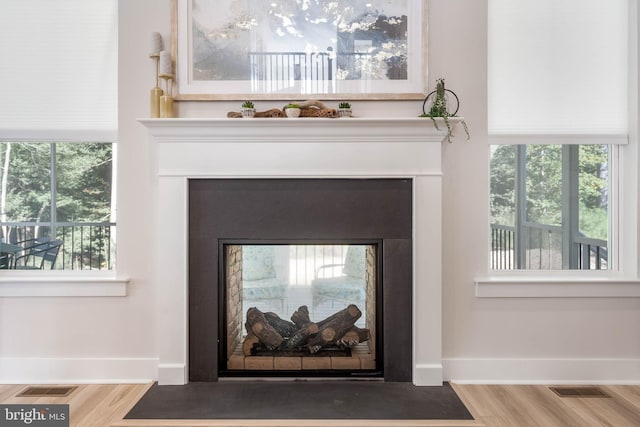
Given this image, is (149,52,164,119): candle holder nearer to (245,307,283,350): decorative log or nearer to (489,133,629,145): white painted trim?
(245,307,283,350): decorative log

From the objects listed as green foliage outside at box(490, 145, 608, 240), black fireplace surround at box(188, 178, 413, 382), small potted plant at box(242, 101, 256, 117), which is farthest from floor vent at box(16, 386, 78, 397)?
green foliage outside at box(490, 145, 608, 240)

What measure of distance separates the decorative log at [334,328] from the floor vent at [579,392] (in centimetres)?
121

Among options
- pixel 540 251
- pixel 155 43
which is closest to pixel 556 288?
pixel 540 251

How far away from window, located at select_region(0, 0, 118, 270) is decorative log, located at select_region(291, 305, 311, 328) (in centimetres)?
119

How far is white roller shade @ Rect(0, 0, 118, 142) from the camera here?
2684mm

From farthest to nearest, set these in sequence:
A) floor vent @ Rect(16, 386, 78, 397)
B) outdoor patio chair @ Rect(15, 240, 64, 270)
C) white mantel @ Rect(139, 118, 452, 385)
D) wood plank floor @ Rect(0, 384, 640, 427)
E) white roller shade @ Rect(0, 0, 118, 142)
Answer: outdoor patio chair @ Rect(15, 240, 64, 270), white roller shade @ Rect(0, 0, 118, 142), white mantel @ Rect(139, 118, 452, 385), floor vent @ Rect(16, 386, 78, 397), wood plank floor @ Rect(0, 384, 640, 427)

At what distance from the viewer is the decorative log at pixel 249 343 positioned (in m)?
2.69

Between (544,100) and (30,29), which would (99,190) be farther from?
(544,100)

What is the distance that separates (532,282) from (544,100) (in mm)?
1108

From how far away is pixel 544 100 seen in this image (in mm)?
2717

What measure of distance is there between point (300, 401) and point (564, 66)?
8.21 feet

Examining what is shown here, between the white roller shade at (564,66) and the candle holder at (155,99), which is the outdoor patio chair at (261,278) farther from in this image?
the white roller shade at (564,66)

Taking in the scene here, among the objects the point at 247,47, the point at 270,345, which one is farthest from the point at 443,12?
the point at 270,345

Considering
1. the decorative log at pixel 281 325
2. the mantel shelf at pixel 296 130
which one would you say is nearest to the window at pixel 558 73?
the mantel shelf at pixel 296 130
